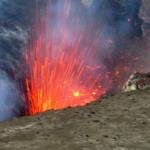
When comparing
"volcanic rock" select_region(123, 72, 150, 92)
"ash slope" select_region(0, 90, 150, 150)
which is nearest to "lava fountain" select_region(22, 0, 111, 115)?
"volcanic rock" select_region(123, 72, 150, 92)

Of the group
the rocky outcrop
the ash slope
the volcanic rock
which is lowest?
the ash slope

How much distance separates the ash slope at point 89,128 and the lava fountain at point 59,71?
63.1ft

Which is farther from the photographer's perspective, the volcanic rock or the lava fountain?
the lava fountain

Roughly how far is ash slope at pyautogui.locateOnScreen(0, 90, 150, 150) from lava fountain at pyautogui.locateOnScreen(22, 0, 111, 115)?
19237mm

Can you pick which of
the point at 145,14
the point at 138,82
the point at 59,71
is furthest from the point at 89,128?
the point at 145,14

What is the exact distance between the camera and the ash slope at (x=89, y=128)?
344 inches

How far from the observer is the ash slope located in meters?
8.74

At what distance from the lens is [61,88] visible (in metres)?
35.8

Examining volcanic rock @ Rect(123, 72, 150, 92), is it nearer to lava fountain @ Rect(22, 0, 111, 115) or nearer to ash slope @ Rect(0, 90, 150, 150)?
ash slope @ Rect(0, 90, 150, 150)

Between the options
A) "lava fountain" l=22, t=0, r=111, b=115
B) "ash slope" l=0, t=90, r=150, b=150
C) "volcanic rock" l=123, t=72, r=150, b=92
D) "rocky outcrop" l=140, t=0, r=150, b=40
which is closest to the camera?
"ash slope" l=0, t=90, r=150, b=150

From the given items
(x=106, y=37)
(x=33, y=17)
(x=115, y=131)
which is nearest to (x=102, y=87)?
(x=106, y=37)

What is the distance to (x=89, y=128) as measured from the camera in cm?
976

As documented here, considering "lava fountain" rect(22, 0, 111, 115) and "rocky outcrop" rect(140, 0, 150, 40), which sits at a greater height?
"rocky outcrop" rect(140, 0, 150, 40)

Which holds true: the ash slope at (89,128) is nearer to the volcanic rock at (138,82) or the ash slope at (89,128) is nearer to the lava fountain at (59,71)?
the volcanic rock at (138,82)
